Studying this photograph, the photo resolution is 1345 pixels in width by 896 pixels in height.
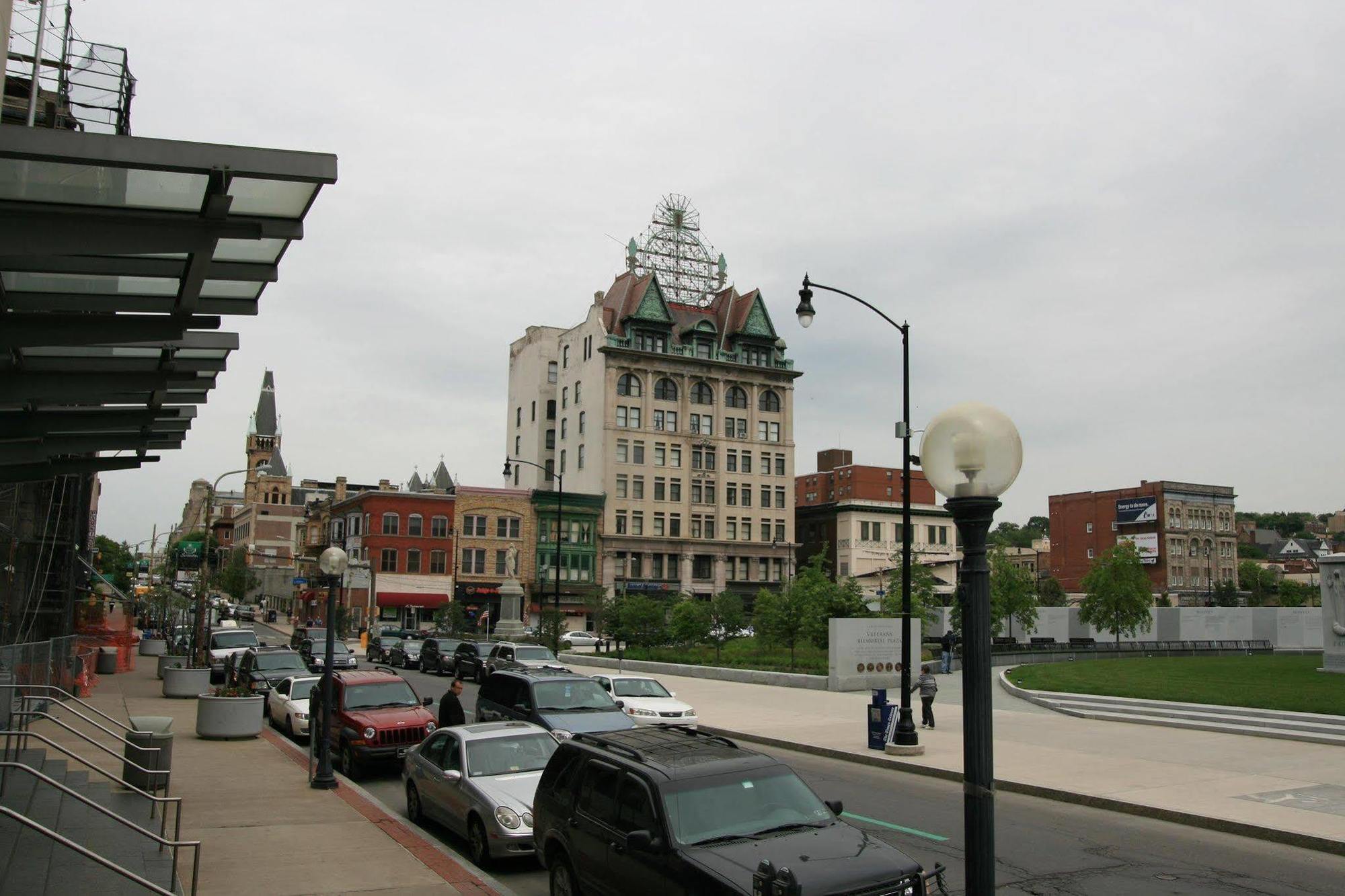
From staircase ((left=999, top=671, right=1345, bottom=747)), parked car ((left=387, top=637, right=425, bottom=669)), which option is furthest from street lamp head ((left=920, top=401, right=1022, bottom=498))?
parked car ((left=387, top=637, right=425, bottom=669))

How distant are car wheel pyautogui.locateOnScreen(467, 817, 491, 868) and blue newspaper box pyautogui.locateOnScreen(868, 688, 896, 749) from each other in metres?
9.71

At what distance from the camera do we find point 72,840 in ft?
32.9

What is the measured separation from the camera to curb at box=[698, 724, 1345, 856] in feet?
40.3

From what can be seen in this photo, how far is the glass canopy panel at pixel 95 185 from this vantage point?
→ 284 inches

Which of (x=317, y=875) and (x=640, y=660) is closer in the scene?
(x=317, y=875)

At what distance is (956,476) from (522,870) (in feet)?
27.2

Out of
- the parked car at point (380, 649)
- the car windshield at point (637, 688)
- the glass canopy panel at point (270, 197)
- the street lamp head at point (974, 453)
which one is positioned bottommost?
the parked car at point (380, 649)

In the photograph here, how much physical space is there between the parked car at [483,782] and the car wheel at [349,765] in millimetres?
3541

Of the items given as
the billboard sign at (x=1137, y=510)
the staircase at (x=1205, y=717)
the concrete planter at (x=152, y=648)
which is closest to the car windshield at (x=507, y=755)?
the staircase at (x=1205, y=717)

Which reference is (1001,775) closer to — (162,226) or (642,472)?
(162,226)

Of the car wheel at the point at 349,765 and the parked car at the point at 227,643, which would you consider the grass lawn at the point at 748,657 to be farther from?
the car wheel at the point at 349,765

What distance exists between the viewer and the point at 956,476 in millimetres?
5246

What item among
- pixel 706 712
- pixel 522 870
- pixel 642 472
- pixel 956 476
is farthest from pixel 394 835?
pixel 642 472

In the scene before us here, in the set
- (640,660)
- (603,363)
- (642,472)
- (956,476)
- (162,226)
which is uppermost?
(603,363)
